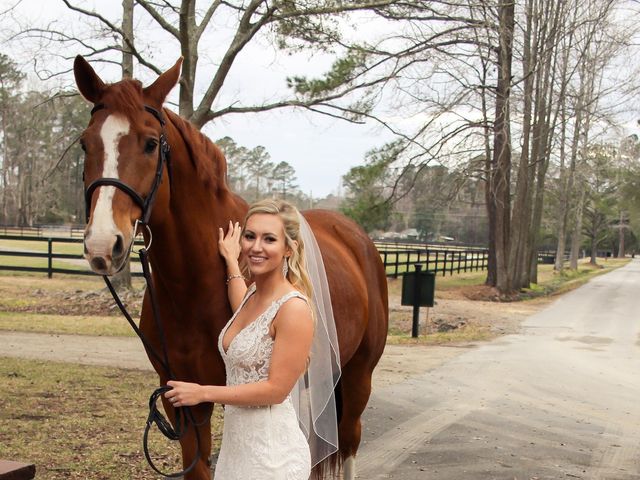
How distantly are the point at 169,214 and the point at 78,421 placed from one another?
3431 mm

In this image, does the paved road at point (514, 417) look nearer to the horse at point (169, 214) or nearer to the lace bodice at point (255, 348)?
the horse at point (169, 214)

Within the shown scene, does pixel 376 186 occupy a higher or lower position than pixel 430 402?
higher

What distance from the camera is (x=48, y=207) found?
56469mm

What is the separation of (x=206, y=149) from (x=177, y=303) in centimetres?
70

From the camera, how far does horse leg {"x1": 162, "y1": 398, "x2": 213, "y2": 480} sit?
111 inches

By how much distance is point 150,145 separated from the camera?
2.40 meters

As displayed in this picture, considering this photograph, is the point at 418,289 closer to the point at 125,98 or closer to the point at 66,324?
the point at 66,324

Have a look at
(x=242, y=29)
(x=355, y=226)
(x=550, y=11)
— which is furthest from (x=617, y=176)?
(x=355, y=226)

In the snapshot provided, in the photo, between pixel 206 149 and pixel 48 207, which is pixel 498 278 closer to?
pixel 206 149

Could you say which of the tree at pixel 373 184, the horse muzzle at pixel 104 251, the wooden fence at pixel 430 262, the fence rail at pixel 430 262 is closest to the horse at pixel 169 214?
the horse muzzle at pixel 104 251

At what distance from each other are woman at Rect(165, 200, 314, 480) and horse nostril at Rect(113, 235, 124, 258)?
0.40 metres

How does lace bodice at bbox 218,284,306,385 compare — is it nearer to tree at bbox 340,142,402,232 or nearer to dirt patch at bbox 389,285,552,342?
dirt patch at bbox 389,285,552,342

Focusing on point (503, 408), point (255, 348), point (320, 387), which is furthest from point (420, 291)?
point (255, 348)

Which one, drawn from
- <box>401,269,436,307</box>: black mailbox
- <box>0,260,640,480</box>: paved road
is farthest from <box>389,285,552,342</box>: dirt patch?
<box>0,260,640,480</box>: paved road
